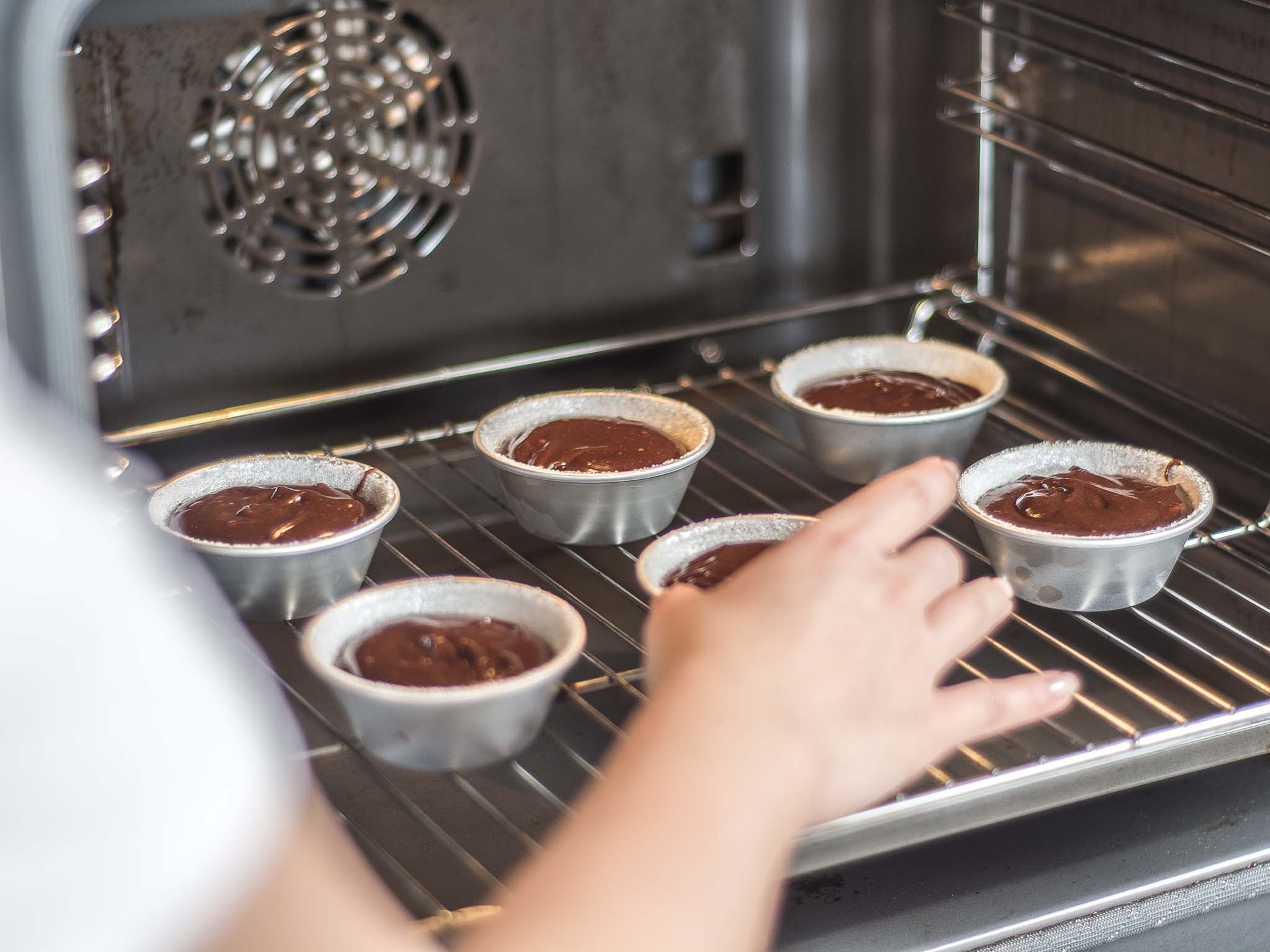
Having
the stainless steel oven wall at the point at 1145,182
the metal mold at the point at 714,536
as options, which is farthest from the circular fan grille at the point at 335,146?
the stainless steel oven wall at the point at 1145,182

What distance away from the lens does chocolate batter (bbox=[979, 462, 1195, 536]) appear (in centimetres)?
114

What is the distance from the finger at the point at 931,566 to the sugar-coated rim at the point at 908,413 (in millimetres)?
453

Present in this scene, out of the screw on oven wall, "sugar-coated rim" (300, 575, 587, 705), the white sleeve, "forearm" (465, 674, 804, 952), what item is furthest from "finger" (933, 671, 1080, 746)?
the screw on oven wall

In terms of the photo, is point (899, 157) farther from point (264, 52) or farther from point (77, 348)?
point (77, 348)

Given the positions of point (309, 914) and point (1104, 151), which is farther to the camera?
point (1104, 151)

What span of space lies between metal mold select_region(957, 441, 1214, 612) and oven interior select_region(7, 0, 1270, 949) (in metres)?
0.02

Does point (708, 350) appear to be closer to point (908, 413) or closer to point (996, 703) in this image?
point (908, 413)

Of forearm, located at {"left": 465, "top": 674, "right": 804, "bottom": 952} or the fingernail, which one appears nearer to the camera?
forearm, located at {"left": 465, "top": 674, "right": 804, "bottom": 952}

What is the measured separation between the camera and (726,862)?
26.4 inches

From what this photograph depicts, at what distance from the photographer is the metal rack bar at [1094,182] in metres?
1.20

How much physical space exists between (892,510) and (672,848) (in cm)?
26

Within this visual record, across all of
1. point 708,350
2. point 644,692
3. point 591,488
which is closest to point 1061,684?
point 644,692

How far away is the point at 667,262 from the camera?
1.48m

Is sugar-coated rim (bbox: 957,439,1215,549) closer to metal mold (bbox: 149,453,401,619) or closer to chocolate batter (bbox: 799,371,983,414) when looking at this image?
chocolate batter (bbox: 799,371,983,414)
